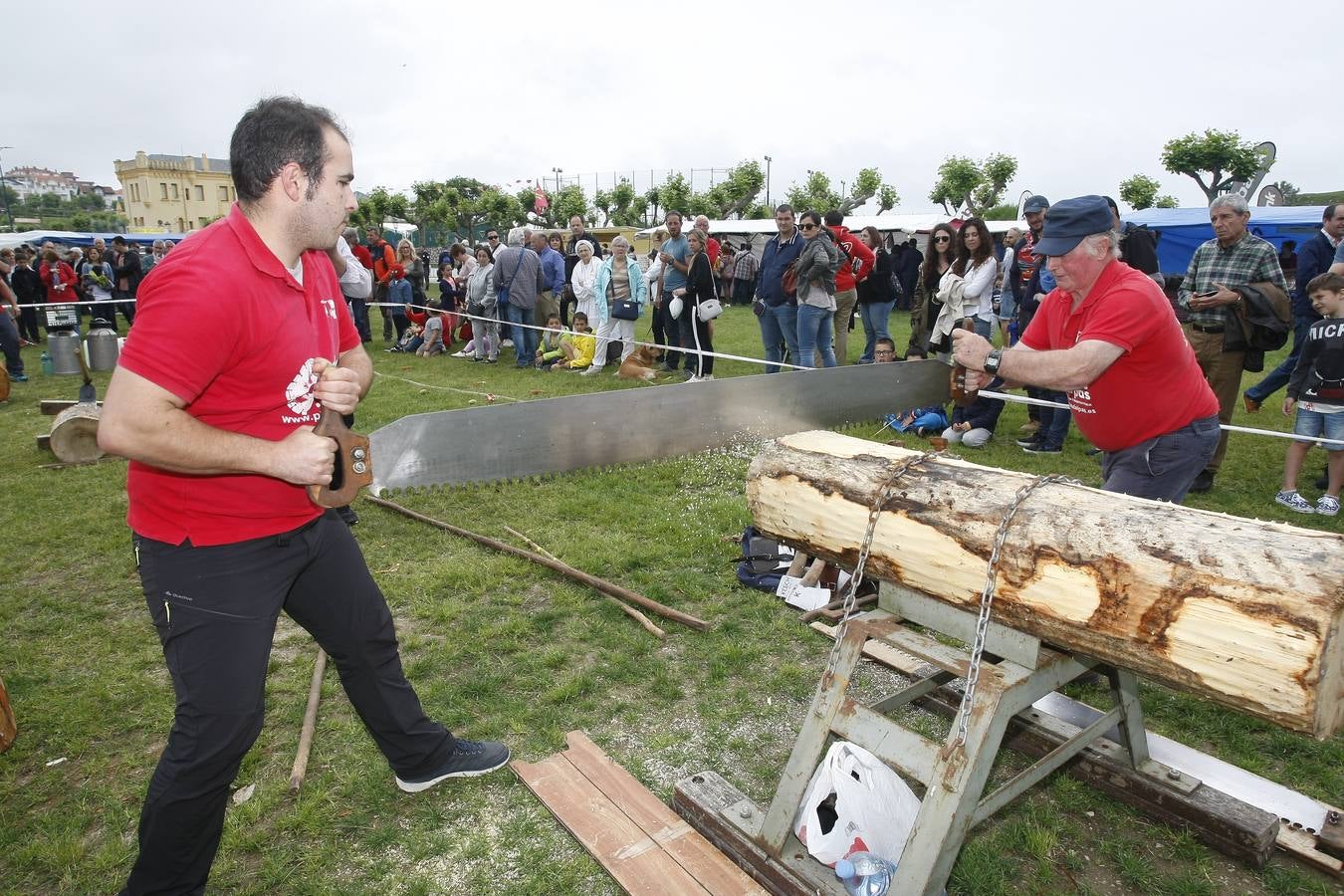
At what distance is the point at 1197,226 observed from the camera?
17.8 m

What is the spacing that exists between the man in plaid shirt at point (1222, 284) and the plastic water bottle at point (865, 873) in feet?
15.8

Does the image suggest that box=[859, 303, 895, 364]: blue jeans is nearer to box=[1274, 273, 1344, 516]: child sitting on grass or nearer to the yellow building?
box=[1274, 273, 1344, 516]: child sitting on grass

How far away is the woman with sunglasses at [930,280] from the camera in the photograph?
8469 mm

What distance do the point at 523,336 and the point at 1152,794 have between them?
1076cm

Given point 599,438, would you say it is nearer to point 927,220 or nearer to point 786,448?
point 786,448

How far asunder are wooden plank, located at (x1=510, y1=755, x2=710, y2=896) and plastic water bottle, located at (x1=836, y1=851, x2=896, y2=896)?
0.44 meters

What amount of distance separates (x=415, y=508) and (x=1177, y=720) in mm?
4801

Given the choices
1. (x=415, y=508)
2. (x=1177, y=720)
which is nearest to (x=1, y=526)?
(x=415, y=508)

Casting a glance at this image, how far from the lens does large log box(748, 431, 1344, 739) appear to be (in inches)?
71.3

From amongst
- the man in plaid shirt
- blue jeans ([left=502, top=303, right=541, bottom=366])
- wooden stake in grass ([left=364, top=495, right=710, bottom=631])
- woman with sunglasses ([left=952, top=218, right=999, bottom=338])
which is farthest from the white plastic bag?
blue jeans ([left=502, top=303, right=541, bottom=366])

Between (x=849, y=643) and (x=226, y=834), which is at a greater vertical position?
(x=849, y=643)

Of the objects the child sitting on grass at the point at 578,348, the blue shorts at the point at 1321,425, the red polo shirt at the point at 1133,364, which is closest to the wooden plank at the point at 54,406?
the child sitting on grass at the point at 578,348

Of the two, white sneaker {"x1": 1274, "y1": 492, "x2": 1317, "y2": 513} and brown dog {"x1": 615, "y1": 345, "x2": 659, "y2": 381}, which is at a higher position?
brown dog {"x1": 615, "y1": 345, "x2": 659, "y2": 381}

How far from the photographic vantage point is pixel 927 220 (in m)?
22.9
